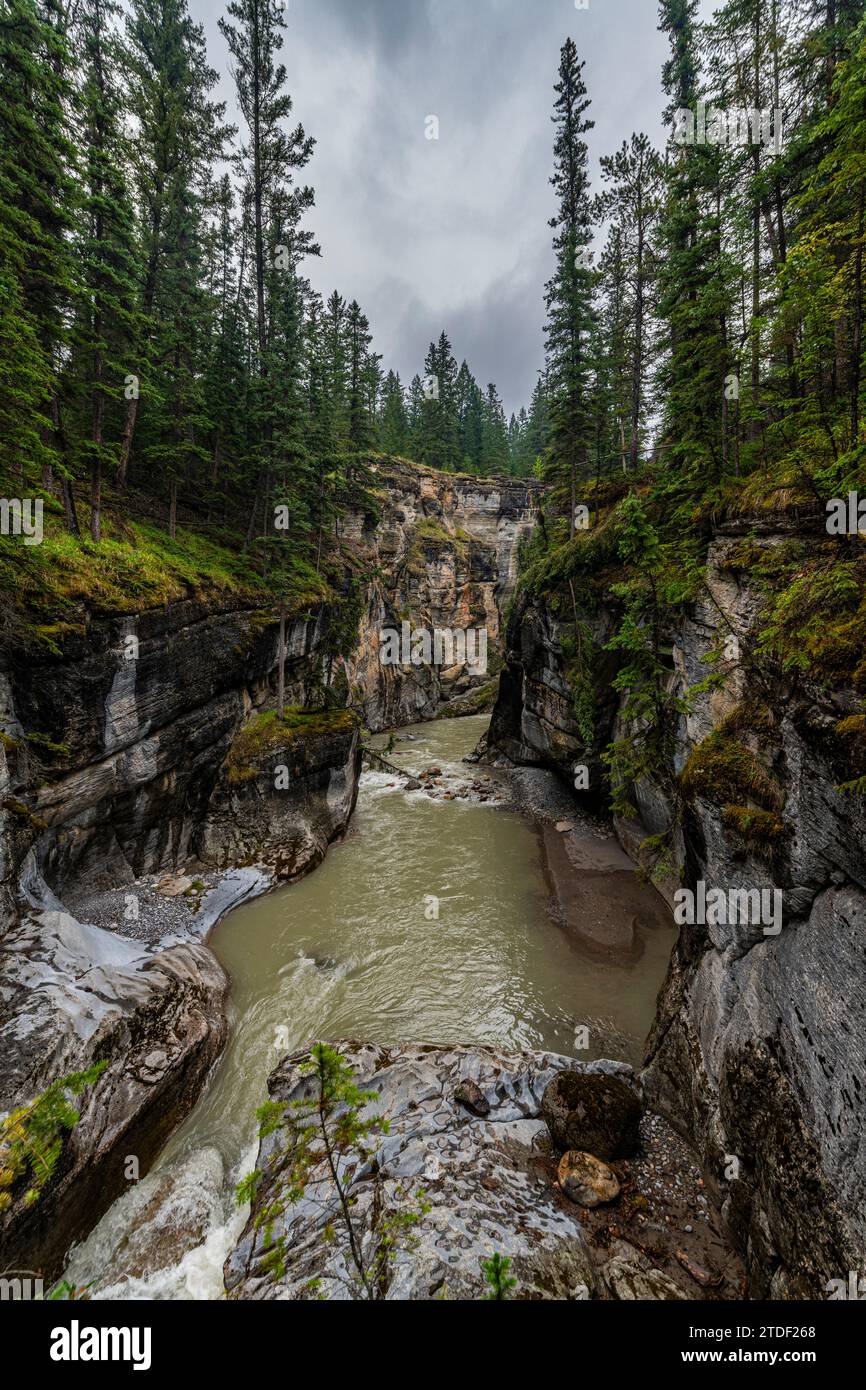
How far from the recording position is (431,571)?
4600 cm

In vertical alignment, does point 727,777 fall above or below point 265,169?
below

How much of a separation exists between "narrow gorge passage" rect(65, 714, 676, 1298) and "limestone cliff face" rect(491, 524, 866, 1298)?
270 centimetres

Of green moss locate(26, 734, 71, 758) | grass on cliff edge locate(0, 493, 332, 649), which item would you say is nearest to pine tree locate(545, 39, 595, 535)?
grass on cliff edge locate(0, 493, 332, 649)

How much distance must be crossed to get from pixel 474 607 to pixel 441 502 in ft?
37.0

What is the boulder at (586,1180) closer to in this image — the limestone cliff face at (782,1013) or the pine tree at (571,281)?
the limestone cliff face at (782,1013)

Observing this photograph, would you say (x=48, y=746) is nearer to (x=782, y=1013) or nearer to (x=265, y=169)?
(x=782, y=1013)

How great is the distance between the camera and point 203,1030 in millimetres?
9117

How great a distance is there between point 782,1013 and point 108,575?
51.5ft

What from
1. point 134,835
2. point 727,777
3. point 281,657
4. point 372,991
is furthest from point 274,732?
point 727,777

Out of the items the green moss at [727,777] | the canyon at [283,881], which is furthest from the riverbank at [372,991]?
the green moss at [727,777]

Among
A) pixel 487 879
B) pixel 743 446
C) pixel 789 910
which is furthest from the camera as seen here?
pixel 487 879
